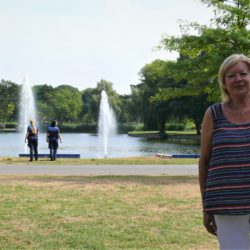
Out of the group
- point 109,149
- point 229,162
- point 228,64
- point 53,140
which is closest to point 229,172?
point 229,162

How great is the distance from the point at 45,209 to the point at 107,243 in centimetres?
217

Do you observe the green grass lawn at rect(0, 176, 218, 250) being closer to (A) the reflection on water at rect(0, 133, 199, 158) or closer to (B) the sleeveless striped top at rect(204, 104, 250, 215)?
(B) the sleeveless striped top at rect(204, 104, 250, 215)

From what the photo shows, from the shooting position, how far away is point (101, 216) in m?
7.03

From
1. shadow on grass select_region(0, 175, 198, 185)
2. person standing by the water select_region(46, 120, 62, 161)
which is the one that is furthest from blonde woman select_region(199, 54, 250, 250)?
person standing by the water select_region(46, 120, 62, 161)

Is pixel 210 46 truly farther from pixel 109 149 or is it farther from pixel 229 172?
Answer: pixel 109 149

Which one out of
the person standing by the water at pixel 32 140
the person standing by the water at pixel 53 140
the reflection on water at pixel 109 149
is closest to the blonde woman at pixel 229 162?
the person standing by the water at pixel 32 140

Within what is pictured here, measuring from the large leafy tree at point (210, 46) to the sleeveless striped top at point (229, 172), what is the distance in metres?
10.4

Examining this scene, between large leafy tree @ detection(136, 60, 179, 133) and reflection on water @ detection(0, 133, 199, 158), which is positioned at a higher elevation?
large leafy tree @ detection(136, 60, 179, 133)

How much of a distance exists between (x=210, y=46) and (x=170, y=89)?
2.14 metres

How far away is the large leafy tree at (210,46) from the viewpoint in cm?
1330

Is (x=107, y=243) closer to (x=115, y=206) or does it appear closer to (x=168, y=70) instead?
(x=115, y=206)

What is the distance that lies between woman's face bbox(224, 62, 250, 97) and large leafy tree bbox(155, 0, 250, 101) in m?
10.2

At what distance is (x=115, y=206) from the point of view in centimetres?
780

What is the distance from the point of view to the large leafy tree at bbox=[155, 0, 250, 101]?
524 inches
